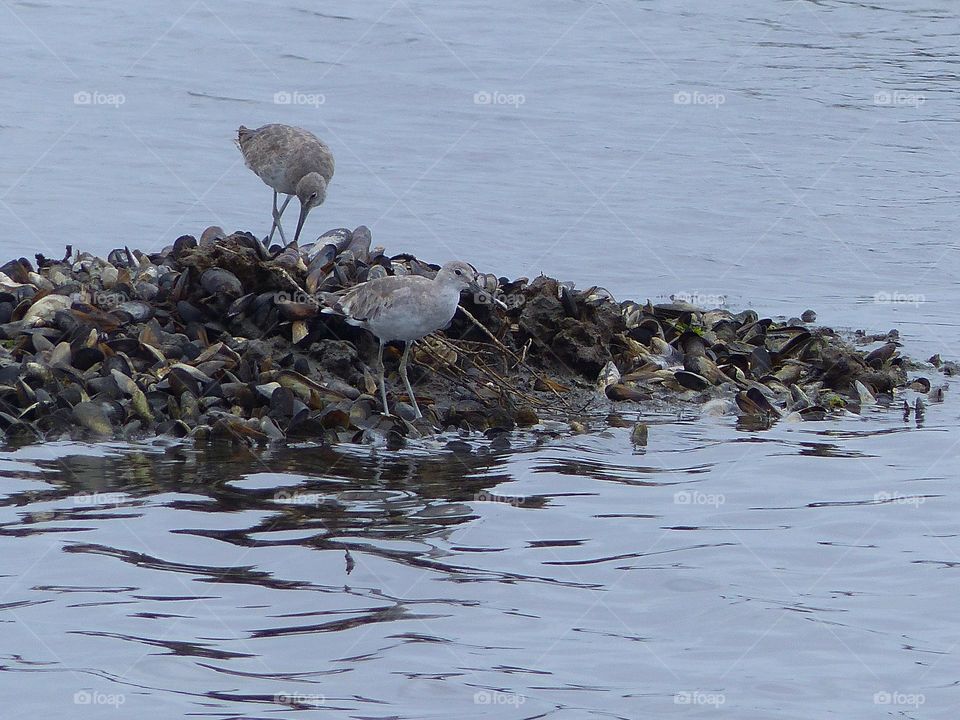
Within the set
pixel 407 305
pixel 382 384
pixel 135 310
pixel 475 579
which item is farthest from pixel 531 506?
pixel 135 310

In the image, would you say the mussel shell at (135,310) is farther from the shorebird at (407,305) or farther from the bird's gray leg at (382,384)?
the bird's gray leg at (382,384)

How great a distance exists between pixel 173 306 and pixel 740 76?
16226 mm

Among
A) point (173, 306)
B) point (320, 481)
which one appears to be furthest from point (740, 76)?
point (320, 481)

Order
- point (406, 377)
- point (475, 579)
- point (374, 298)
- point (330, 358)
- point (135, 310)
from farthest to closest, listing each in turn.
Answer: point (135, 310)
point (330, 358)
point (406, 377)
point (374, 298)
point (475, 579)

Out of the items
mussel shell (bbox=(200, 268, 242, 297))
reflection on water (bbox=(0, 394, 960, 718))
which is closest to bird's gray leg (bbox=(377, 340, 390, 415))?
reflection on water (bbox=(0, 394, 960, 718))

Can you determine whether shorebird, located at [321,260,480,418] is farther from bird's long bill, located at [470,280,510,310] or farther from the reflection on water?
the reflection on water

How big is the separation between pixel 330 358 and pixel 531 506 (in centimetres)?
259

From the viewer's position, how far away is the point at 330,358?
9.59 metres

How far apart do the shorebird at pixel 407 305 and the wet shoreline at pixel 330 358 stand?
1.48ft

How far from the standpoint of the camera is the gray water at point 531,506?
5.36m

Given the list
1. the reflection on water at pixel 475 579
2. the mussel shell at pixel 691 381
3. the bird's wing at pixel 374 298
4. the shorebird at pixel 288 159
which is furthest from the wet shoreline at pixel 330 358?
the shorebird at pixel 288 159

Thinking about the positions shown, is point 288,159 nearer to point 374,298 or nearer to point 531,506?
point 374,298

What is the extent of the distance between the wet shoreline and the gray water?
43 cm

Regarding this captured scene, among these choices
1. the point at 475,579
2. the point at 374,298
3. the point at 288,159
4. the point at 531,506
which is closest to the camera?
the point at 475,579
